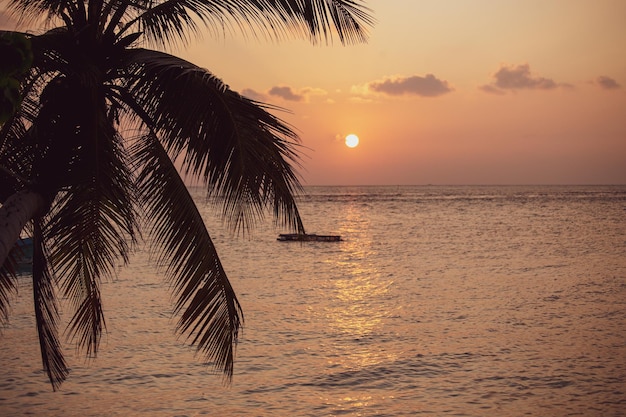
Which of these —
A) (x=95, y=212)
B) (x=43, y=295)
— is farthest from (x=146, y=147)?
(x=43, y=295)

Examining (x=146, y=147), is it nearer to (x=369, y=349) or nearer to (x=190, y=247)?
(x=190, y=247)

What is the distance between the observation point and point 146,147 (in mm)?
6379

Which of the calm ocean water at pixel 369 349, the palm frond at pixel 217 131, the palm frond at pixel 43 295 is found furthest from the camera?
the calm ocean water at pixel 369 349

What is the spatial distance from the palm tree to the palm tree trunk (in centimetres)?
3

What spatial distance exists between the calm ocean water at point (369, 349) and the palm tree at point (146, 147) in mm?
→ 6115

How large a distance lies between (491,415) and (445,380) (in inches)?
79.1

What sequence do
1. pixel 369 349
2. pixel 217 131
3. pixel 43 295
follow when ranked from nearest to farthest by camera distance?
pixel 217 131 → pixel 43 295 → pixel 369 349

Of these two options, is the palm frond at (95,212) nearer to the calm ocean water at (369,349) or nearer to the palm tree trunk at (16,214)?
the palm tree trunk at (16,214)

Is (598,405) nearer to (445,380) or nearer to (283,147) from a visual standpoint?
(445,380)

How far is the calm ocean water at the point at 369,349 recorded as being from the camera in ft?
39.0

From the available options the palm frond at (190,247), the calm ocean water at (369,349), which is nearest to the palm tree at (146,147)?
the palm frond at (190,247)

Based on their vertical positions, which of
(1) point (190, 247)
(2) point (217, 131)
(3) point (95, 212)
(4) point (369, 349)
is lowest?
(4) point (369, 349)

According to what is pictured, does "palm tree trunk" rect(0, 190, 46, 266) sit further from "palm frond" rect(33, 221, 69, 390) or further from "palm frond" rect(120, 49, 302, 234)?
"palm frond" rect(120, 49, 302, 234)

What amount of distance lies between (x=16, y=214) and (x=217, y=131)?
73.5 inches
